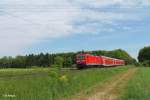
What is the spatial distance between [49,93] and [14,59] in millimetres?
91878

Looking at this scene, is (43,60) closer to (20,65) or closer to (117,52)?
(20,65)

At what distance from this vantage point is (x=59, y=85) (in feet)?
71.6

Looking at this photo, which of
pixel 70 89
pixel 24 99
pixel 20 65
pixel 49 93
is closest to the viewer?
pixel 24 99

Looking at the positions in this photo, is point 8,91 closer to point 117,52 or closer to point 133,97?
point 133,97

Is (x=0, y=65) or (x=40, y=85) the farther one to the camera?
(x=0, y=65)

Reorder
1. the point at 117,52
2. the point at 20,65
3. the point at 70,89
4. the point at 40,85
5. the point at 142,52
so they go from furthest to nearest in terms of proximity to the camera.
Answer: the point at 142,52 → the point at 117,52 → the point at 20,65 → the point at 70,89 → the point at 40,85

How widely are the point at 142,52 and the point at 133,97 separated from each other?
15733 centimetres

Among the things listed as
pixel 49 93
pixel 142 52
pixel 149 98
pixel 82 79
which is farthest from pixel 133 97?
pixel 142 52

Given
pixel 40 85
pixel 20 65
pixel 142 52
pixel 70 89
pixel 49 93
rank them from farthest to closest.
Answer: pixel 142 52
pixel 20 65
pixel 70 89
pixel 40 85
pixel 49 93

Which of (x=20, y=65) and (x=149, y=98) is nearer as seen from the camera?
(x=149, y=98)

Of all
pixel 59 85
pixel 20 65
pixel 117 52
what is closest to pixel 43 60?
pixel 20 65

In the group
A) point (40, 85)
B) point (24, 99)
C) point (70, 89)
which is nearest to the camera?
point (24, 99)

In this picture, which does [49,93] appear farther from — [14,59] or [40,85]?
[14,59]

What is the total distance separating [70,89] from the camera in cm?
2334
